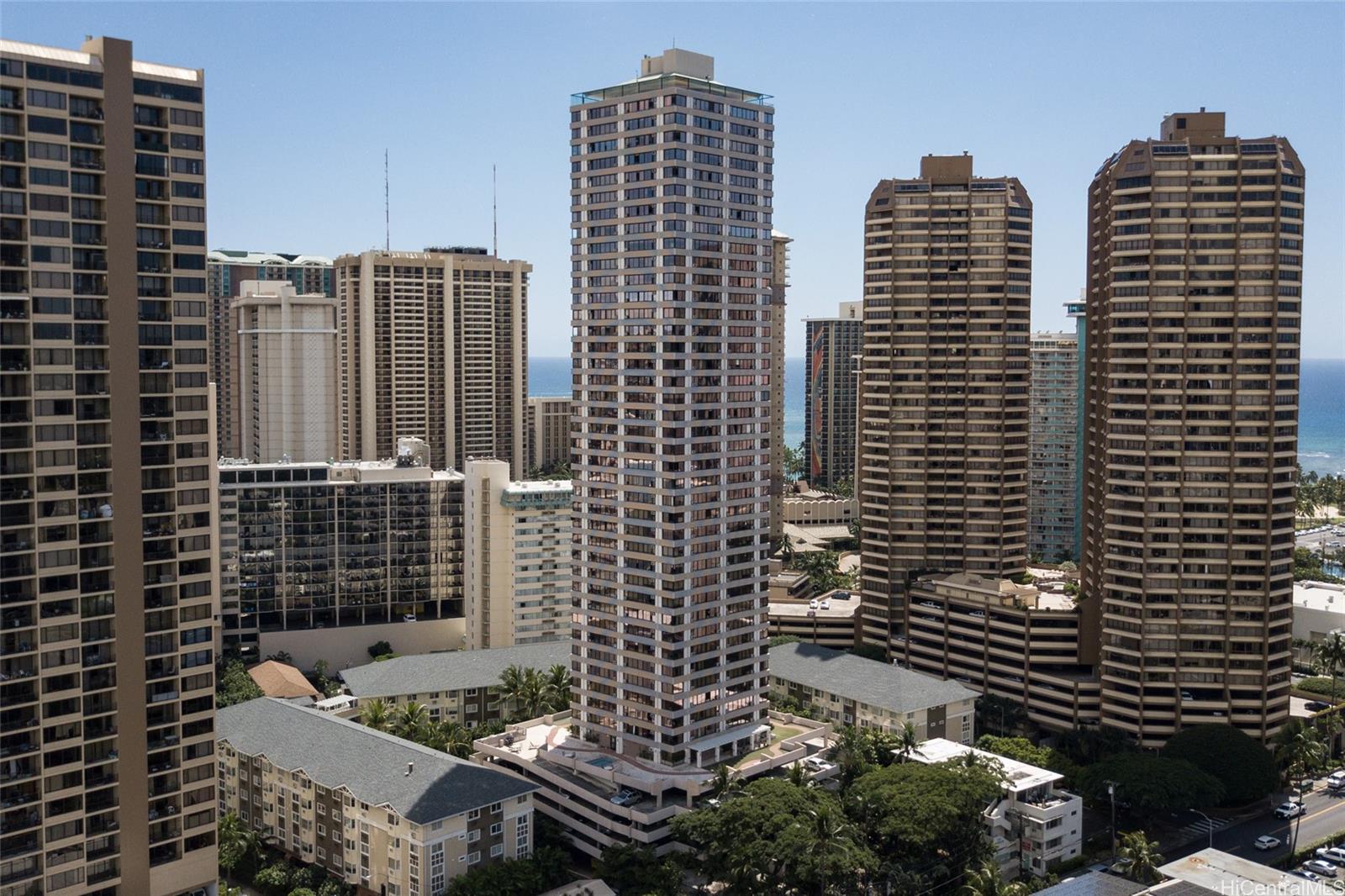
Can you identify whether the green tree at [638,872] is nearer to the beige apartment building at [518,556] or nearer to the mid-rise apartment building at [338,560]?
the beige apartment building at [518,556]

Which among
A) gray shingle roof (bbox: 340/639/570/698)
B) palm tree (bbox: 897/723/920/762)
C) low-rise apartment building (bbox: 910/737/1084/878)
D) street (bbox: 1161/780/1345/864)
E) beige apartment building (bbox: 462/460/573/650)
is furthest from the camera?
beige apartment building (bbox: 462/460/573/650)

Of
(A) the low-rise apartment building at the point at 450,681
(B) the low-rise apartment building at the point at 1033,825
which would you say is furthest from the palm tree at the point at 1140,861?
(A) the low-rise apartment building at the point at 450,681

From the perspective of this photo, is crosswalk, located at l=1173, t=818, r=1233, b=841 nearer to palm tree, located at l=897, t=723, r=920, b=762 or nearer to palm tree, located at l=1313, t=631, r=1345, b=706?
palm tree, located at l=897, t=723, r=920, b=762

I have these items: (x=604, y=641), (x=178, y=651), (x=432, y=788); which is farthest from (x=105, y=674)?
(x=604, y=641)

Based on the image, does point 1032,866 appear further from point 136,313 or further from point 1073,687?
point 136,313

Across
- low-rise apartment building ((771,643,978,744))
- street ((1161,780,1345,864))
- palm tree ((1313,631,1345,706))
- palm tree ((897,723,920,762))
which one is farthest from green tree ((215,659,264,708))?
palm tree ((1313,631,1345,706))

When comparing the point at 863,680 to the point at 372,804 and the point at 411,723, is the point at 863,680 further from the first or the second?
the point at 372,804

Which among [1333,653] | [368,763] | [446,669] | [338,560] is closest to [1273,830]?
[1333,653]
